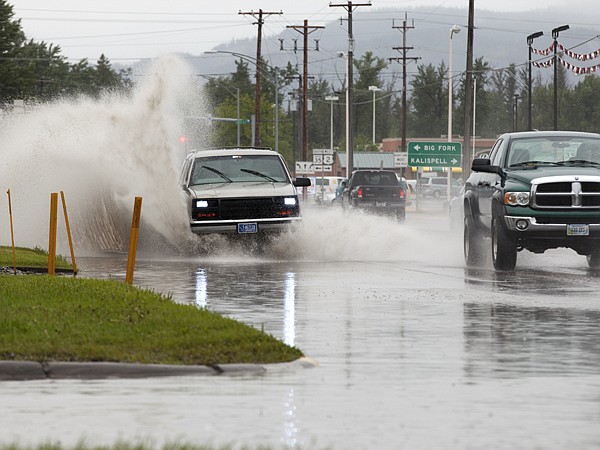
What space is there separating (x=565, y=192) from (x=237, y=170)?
25.4ft

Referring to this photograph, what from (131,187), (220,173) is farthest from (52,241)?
(131,187)

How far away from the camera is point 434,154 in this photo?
6700 centimetres

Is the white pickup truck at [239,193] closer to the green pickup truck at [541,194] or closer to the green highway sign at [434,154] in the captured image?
the green pickup truck at [541,194]

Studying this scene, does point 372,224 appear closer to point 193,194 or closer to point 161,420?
point 193,194

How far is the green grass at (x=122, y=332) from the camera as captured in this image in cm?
1101

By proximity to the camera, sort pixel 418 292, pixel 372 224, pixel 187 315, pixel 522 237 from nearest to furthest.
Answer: pixel 187 315, pixel 418 292, pixel 522 237, pixel 372 224

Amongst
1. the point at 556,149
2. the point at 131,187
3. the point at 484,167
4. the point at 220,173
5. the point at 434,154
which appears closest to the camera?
the point at 484,167

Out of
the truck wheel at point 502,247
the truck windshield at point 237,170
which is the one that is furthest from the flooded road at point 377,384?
the truck windshield at point 237,170

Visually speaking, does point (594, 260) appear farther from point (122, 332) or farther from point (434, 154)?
point (434, 154)

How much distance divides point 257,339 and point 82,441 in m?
4.41

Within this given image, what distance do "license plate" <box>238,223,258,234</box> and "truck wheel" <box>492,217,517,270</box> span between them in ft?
17.1

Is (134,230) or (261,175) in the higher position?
(261,175)

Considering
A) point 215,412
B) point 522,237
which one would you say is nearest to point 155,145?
point 522,237

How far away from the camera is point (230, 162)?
27297mm
